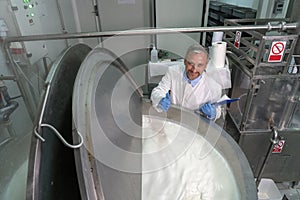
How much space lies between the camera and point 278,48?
1164mm

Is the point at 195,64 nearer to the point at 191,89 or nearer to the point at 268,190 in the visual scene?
the point at 191,89

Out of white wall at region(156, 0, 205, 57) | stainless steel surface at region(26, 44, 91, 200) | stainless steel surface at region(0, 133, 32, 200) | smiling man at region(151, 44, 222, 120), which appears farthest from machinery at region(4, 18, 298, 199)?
white wall at region(156, 0, 205, 57)

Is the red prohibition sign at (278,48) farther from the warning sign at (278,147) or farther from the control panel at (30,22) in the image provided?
the control panel at (30,22)

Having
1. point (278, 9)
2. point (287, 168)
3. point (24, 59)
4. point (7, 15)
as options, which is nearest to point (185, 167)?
point (287, 168)

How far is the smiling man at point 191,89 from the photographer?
4.11ft

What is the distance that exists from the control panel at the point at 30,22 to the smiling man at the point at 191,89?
1.04 meters

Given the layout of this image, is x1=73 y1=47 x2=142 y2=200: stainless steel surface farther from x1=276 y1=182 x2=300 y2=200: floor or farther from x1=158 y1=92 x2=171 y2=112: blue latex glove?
x1=276 y1=182 x2=300 y2=200: floor

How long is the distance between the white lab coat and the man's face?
3.2 inches

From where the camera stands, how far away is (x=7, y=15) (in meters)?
1.42

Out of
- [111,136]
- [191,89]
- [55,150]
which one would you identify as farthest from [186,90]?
[55,150]

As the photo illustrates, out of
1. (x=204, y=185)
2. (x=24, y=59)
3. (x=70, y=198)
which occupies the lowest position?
(x=204, y=185)

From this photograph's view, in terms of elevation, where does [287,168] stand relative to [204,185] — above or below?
below

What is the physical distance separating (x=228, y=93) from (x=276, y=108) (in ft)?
1.31

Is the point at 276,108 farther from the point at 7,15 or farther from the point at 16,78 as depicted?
the point at 7,15
